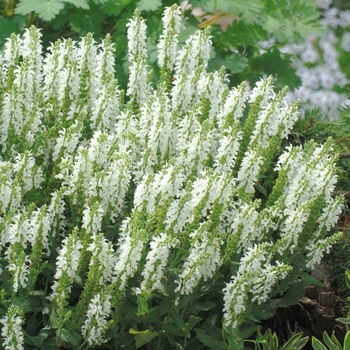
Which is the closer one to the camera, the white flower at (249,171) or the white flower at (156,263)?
the white flower at (156,263)

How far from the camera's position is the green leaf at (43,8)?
384 centimetres

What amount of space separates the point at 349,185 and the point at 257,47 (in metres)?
1.71

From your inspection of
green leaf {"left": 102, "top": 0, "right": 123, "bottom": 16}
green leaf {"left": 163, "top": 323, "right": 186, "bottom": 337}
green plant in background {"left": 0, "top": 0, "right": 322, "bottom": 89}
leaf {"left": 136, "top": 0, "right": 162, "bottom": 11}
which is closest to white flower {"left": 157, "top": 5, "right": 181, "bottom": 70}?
leaf {"left": 136, "top": 0, "right": 162, "bottom": 11}

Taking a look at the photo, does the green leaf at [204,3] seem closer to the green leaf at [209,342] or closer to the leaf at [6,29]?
the leaf at [6,29]

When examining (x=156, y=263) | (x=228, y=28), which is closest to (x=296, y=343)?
(x=156, y=263)

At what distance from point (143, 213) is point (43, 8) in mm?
2091

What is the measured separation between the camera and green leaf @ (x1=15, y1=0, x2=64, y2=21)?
3.84 metres

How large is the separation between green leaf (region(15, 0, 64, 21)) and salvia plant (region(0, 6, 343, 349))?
3.40 feet

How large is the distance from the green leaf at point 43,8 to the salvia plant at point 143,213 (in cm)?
104

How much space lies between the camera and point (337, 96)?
5676mm

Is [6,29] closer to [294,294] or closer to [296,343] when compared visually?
[294,294]

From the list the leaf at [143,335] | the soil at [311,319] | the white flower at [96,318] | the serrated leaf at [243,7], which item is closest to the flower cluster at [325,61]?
the serrated leaf at [243,7]

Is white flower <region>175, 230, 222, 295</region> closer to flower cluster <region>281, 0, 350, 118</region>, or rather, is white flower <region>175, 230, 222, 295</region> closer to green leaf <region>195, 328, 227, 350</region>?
green leaf <region>195, 328, 227, 350</region>

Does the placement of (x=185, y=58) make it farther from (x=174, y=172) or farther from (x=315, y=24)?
(x=315, y=24)
